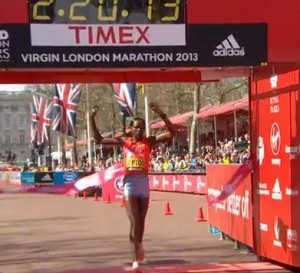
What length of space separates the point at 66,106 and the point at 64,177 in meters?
3.47

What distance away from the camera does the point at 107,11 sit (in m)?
8.09

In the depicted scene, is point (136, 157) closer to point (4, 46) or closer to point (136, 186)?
point (136, 186)

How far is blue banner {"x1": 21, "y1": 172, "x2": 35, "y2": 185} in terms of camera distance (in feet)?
127

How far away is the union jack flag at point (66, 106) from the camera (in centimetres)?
3356

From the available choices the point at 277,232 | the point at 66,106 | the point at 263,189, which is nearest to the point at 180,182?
the point at 66,106

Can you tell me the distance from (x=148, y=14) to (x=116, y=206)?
1427 cm

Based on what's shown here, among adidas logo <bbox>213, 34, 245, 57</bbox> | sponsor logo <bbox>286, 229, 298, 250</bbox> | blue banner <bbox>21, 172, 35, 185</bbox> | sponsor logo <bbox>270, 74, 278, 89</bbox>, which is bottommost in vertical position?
blue banner <bbox>21, 172, 35, 185</bbox>

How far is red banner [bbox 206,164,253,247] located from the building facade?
407 ft

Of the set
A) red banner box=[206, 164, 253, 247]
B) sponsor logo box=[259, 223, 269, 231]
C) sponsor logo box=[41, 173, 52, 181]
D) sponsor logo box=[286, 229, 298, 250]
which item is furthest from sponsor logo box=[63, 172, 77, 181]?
sponsor logo box=[286, 229, 298, 250]

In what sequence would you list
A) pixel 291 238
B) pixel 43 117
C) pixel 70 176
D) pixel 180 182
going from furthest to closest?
1. pixel 43 117
2. pixel 70 176
3. pixel 180 182
4. pixel 291 238

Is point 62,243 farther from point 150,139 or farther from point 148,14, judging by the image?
point 148,14

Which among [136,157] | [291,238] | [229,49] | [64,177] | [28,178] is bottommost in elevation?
[28,178]

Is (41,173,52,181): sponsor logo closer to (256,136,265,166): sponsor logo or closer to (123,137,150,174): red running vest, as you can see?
(256,136,265,166): sponsor logo

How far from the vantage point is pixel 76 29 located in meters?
7.99
